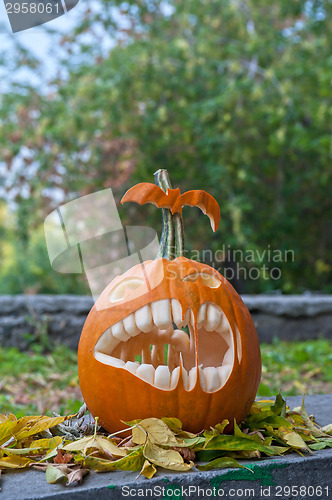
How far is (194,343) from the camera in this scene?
1.61m

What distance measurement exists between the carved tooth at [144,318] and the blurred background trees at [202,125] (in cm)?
511

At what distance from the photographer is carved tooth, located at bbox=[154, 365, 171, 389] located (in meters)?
1.49

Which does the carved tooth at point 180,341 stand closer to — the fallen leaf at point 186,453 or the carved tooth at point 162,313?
the carved tooth at point 162,313

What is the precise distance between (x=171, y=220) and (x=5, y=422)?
0.80 meters

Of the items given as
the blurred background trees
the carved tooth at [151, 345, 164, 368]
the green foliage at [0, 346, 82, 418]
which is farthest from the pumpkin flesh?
the blurred background trees

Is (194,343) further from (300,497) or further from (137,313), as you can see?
(300,497)

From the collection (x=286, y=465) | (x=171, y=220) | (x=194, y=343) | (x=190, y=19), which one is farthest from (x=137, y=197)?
(x=190, y=19)

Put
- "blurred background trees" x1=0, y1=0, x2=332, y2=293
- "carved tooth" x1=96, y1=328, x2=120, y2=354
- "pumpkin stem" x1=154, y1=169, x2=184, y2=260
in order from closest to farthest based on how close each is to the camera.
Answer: "carved tooth" x1=96, y1=328, x2=120, y2=354, "pumpkin stem" x1=154, y1=169, x2=184, y2=260, "blurred background trees" x1=0, y1=0, x2=332, y2=293

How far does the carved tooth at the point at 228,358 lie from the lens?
1.55 metres

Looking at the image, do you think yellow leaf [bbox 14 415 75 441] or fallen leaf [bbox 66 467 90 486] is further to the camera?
yellow leaf [bbox 14 415 75 441]

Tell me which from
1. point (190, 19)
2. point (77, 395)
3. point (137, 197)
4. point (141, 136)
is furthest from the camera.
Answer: point (190, 19)

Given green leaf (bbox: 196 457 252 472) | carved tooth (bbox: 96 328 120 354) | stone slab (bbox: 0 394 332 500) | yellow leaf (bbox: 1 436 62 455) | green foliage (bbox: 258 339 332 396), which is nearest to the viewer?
stone slab (bbox: 0 394 332 500)

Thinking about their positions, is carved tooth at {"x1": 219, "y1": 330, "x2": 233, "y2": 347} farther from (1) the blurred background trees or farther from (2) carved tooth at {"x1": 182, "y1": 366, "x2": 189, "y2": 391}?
(1) the blurred background trees

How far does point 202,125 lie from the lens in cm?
739
